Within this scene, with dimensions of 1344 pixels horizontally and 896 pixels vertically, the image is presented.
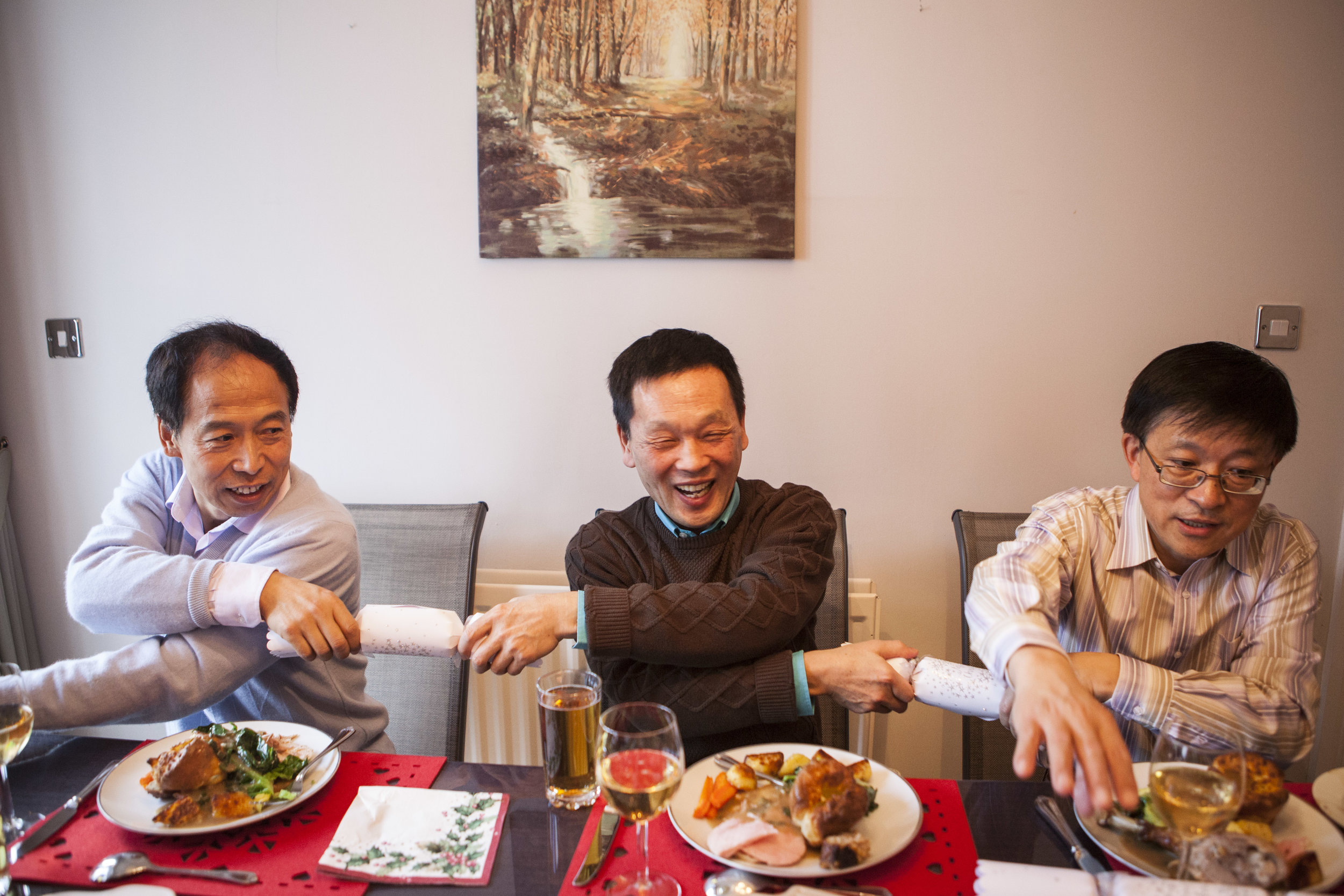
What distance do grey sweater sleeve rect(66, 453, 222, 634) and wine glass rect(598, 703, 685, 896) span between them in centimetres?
79

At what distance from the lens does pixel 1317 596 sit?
129cm

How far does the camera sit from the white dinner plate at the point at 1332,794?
0.98 meters

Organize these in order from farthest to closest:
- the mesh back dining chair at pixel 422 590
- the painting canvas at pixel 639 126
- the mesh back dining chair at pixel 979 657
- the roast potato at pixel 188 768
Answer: the painting canvas at pixel 639 126
the mesh back dining chair at pixel 422 590
the mesh back dining chair at pixel 979 657
the roast potato at pixel 188 768

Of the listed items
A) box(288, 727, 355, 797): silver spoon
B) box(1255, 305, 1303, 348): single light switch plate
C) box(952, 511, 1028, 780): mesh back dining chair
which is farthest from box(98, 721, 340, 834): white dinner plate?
box(1255, 305, 1303, 348): single light switch plate

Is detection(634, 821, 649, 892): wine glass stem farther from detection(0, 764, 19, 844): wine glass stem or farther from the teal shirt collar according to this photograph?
detection(0, 764, 19, 844): wine glass stem

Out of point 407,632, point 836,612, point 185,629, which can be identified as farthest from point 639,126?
point 185,629

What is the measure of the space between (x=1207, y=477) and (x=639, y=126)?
1448mm

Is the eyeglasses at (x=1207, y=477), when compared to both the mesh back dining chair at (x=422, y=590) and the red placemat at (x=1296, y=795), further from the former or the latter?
the mesh back dining chair at (x=422, y=590)

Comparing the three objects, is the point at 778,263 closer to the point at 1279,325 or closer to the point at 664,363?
the point at 664,363

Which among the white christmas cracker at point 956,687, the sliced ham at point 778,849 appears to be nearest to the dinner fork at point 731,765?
the sliced ham at point 778,849

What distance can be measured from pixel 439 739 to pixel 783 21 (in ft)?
6.10

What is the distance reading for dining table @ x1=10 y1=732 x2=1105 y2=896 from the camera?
3.03 ft

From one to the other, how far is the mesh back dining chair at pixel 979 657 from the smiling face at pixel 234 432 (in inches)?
54.2

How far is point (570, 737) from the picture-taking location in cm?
104
